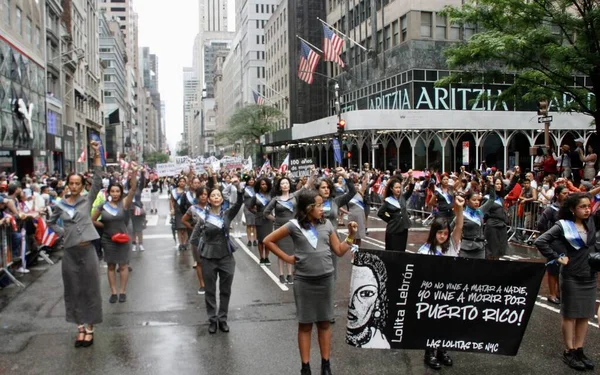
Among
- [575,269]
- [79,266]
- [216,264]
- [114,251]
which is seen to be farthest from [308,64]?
[575,269]

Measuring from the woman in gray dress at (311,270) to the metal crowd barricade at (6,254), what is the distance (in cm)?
658

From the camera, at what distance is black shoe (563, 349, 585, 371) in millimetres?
5582

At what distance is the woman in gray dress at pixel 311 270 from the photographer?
5.30 m

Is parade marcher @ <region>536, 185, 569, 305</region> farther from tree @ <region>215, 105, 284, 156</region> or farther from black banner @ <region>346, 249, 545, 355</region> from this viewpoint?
tree @ <region>215, 105, 284, 156</region>

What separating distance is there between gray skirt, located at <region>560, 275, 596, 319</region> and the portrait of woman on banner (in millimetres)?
1936

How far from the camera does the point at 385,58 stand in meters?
42.5

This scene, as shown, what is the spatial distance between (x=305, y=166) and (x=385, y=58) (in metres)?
29.4

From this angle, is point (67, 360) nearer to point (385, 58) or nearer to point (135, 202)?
point (135, 202)

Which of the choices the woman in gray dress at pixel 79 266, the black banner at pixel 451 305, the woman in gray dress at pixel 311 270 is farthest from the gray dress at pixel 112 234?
the black banner at pixel 451 305

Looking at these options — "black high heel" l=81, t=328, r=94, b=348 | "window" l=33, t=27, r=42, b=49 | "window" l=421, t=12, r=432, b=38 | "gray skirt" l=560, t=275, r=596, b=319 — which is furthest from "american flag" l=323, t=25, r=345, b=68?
"gray skirt" l=560, t=275, r=596, b=319

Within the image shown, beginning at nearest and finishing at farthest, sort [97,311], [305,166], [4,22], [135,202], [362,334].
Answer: [362,334]
[97,311]
[135,202]
[305,166]
[4,22]

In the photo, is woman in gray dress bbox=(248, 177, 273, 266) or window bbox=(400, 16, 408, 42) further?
window bbox=(400, 16, 408, 42)

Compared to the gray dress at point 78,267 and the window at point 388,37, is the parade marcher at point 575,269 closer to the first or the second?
the gray dress at point 78,267

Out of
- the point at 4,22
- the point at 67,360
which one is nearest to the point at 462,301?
the point at 67,360
